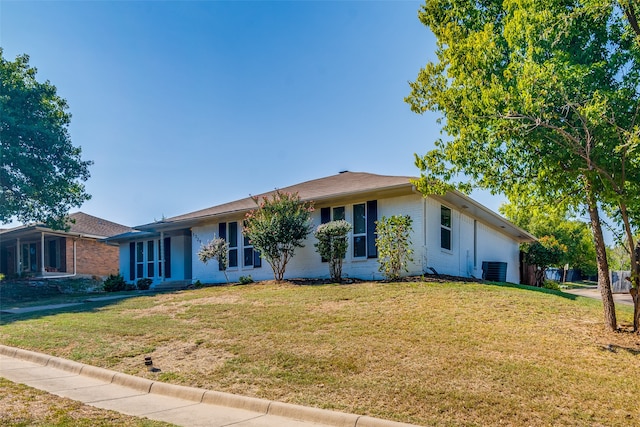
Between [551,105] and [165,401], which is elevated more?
[551,105]

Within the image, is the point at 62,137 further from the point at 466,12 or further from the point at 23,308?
the point at 466,12

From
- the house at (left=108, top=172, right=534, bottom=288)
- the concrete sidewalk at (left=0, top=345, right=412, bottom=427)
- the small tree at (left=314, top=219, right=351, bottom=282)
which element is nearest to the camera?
the concrete sidewalk at (left=0, top=345, right=412, bottom=427)

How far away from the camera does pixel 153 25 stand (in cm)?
1364

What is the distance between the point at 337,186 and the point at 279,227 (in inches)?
125

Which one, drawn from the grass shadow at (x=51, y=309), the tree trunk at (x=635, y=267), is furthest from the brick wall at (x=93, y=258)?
the tree trunk at (x=635, y=267)

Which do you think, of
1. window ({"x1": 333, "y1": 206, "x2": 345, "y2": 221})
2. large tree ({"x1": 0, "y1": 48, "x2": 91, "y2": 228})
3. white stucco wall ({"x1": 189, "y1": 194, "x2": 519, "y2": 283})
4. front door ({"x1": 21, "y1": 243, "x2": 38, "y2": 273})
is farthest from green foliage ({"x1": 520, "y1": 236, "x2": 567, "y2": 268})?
front door ({"x1": 21, "y1": 243, "x2": 38, "y2": 273})

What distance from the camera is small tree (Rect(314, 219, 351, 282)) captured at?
1535 centimetres

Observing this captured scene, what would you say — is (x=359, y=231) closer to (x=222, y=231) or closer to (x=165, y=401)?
(x=222, y=231)

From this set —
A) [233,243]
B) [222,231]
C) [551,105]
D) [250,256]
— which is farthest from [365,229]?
[551,105]

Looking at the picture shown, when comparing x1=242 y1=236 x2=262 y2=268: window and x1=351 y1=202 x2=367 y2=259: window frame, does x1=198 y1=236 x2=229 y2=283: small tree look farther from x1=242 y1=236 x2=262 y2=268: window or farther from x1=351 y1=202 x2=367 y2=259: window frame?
x1=351 y1=202 x2=367 y2=259: window frame

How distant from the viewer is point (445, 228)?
55.5ft

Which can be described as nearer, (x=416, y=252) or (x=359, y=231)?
(x=416, y=252)

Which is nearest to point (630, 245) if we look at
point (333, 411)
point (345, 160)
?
point (333, 411)

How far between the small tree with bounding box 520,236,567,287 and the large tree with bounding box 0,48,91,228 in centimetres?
2233
